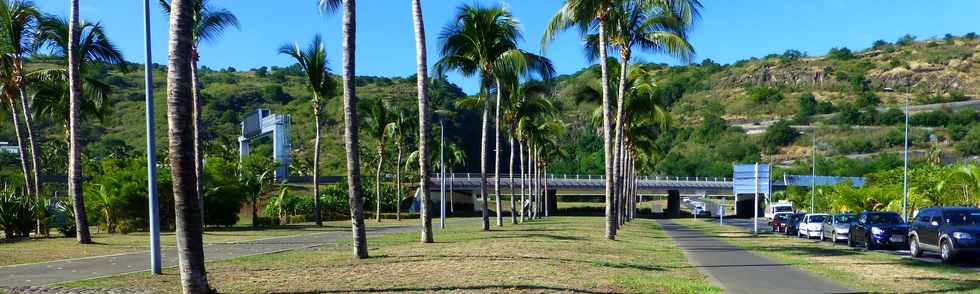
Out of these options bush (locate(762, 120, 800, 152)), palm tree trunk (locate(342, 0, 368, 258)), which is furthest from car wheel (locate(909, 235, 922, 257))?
bush (locate(762, 120, 800, 152))

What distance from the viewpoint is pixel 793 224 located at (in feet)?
140

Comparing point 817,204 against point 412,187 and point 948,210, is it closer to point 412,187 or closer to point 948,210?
point 412,187

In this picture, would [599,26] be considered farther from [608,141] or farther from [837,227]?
[837,227]

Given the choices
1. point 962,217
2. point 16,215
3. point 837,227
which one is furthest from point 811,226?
point 16,215

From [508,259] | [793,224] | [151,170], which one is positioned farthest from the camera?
[793,224]

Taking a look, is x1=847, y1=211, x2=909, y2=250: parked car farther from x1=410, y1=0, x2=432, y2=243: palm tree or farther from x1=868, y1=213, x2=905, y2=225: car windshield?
x1=410, y1=0, x2=432, y2=243: palm tree

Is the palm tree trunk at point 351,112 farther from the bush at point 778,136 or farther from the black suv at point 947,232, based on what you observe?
the bush at point 778,136

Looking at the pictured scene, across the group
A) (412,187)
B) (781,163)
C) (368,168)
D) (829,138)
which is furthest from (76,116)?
(829,138)

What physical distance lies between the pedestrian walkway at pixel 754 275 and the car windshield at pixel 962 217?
4.79 meters

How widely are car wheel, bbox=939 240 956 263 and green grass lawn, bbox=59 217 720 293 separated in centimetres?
634

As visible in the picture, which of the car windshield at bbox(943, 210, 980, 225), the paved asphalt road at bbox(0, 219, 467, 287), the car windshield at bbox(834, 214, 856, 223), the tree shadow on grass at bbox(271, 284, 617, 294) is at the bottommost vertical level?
the car windshield at bbox(834, 214, 856, 223)

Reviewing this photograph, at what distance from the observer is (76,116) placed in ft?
82.6

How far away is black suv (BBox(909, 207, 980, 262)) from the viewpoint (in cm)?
2028

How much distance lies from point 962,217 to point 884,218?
7.01 meters
